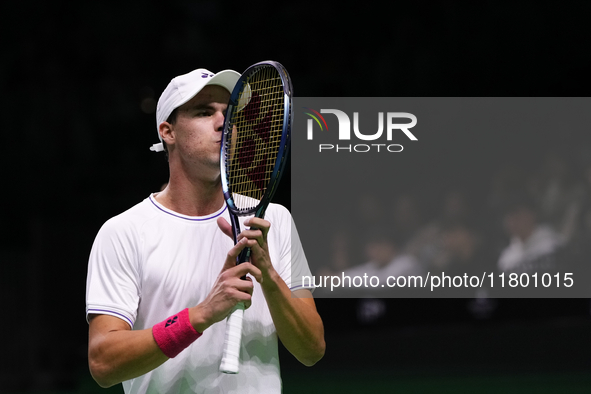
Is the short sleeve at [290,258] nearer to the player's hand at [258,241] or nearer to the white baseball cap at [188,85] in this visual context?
the player's hand at [258,241]

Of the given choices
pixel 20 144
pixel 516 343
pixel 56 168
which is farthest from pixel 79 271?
pixel 516 343

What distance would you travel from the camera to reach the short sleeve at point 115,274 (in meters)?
2.16

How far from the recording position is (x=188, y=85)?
2.31m

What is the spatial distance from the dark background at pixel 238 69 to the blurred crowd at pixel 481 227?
309mm

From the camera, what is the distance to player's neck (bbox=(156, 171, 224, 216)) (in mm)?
2359

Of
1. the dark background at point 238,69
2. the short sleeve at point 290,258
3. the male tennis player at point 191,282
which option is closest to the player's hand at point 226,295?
the male tennis player at point 191,282

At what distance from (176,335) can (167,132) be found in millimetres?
668

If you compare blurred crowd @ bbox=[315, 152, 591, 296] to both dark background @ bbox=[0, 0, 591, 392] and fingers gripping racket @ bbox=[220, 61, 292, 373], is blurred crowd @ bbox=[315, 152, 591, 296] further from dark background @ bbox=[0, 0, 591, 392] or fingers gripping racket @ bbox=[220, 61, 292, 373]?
fingers gripping racket @ bbox=[220, 61, 292, 373]

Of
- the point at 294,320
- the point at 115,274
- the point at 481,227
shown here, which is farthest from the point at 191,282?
the point at 481,227

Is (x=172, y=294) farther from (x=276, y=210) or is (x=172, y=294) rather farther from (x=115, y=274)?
(x=276, y=210)

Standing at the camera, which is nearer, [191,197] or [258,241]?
[258,241]

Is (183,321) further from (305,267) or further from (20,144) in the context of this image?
(20,144)

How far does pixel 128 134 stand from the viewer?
25.3 ft

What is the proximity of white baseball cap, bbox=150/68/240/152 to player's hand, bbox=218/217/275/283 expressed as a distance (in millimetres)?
473
